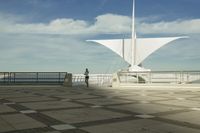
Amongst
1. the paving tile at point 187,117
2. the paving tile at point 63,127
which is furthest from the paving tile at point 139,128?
the paving tile at point 187,117

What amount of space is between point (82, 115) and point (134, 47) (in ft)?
166

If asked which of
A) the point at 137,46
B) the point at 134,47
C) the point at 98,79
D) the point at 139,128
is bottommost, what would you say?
the point at 139,128

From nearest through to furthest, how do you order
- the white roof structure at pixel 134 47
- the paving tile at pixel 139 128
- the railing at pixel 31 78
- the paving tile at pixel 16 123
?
1. the paving tile at pixel 139 128
2. the paving tile at pixel 16 123
3. the railing at pixel 31 78
4. the white roof structure at pixel 134 47

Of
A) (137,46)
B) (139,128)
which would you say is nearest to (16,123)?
(139,128)

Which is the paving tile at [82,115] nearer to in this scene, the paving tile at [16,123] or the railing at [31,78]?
the paving tile at [16,123]

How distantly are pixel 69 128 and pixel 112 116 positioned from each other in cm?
210

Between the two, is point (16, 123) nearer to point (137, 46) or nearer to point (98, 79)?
point (98, 79)

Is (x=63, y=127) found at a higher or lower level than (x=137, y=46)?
lower

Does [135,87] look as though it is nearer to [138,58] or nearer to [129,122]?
[129,122]

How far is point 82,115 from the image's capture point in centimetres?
967

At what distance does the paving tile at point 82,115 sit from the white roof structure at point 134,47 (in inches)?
1863

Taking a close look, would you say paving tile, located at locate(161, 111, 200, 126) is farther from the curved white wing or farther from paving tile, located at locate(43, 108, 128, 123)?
the curved white wing

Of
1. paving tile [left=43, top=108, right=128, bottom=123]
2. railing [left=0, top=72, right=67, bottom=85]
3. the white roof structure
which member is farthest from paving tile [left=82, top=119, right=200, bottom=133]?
the white roof structure

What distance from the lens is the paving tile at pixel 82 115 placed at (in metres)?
8.91
